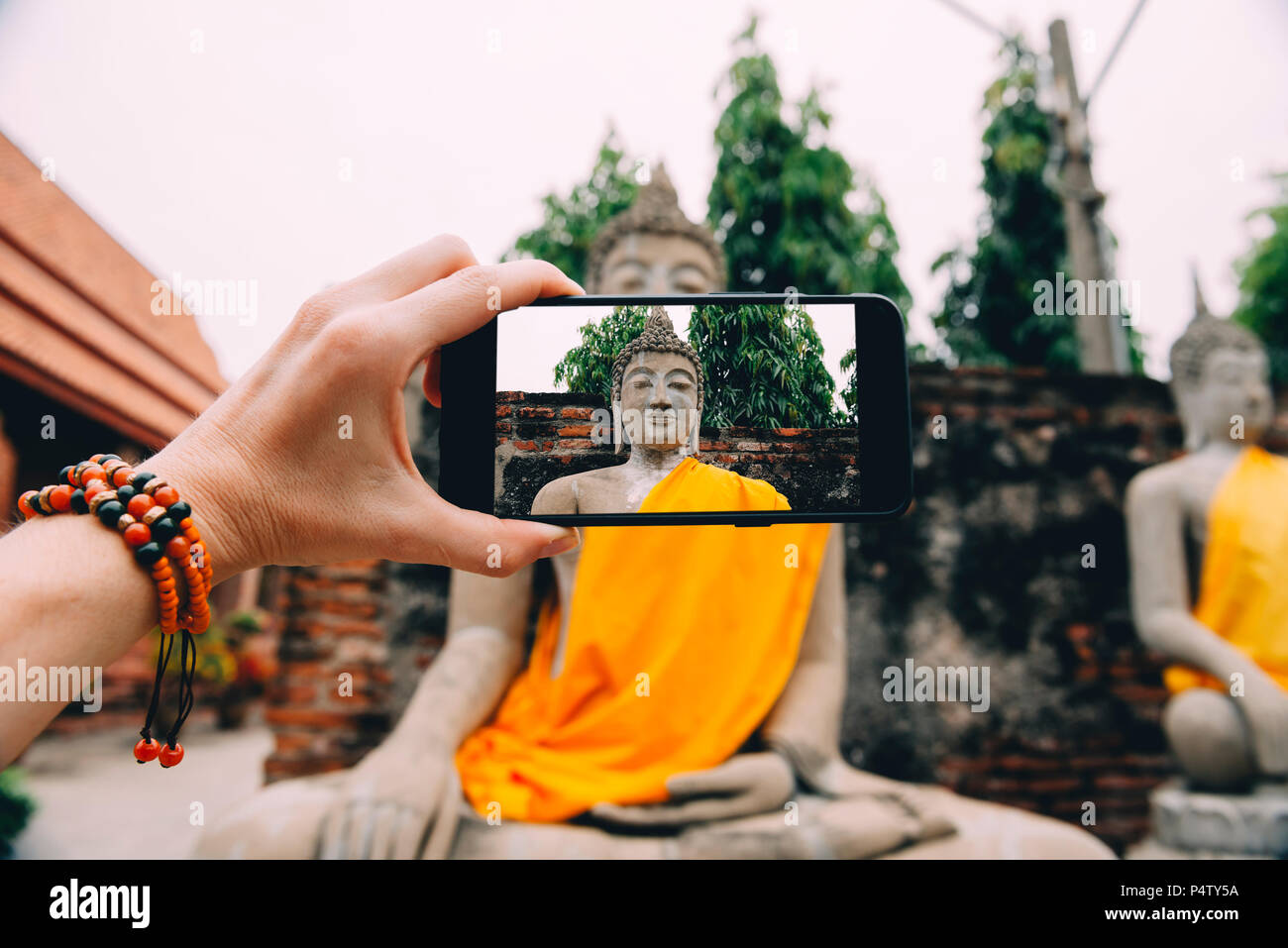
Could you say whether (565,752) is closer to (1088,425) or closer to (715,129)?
(1088,425)

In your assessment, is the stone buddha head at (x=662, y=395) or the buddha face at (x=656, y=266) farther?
the buddha face at (x=656, y=266)

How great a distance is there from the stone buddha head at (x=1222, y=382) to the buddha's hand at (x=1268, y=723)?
855 mm

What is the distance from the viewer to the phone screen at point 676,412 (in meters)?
0.97

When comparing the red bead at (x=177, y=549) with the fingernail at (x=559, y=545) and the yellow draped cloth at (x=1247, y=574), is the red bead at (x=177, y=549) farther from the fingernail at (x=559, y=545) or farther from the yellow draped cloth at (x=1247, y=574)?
→ the yellow draped cloth at (x=1247, y=574)

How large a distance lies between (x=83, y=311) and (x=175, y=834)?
2847mm

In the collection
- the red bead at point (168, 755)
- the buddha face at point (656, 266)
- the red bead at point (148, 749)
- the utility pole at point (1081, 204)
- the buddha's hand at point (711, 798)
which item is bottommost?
the buddha's hand at point (711, 798)

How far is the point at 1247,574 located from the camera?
2371 mm

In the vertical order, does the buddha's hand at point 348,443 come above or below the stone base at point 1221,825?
above

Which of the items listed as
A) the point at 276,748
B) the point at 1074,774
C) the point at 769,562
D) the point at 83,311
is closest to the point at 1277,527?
the point at 1074,774

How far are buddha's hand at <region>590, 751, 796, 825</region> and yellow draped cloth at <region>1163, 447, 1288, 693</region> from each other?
150 centimetres

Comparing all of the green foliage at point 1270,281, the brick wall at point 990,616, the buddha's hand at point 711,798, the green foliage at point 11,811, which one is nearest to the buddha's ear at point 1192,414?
the brick wall at point 990,616

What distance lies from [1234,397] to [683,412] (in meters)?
2.56

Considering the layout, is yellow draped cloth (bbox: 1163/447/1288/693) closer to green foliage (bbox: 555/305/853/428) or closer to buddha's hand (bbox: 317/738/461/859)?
green foliage (bbox: 555/305/853/428)

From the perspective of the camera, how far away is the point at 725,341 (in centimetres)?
102
